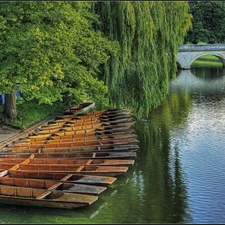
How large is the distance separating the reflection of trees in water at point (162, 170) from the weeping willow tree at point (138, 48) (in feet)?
5.36

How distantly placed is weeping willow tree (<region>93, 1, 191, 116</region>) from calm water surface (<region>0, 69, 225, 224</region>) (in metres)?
1.97

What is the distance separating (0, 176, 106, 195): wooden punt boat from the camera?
13086 millimetres

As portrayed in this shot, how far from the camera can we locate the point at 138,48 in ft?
71.0

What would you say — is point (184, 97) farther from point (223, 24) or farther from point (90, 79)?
point (223, 24)

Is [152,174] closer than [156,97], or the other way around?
→ [152,174]

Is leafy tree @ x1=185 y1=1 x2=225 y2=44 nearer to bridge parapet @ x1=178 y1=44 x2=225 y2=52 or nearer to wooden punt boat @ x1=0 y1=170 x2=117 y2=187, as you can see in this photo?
bridge parapet @ x1=178 y1=44 x2=225 y2=52

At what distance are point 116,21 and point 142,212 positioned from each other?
419 inches

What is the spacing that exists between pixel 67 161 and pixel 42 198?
3056 mm

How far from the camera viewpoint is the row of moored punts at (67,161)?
510 inches

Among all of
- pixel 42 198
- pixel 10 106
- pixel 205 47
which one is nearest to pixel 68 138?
pixel 10 106

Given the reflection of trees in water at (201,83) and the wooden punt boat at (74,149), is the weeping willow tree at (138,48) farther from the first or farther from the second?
the reflection of trees in water at (201,83)

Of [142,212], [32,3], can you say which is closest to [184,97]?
[32,3]

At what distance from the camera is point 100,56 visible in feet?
68.1

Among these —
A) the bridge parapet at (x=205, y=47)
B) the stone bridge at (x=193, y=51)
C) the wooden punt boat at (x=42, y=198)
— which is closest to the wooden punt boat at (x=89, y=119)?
the wooden punt boat at (x=42, y=198)
